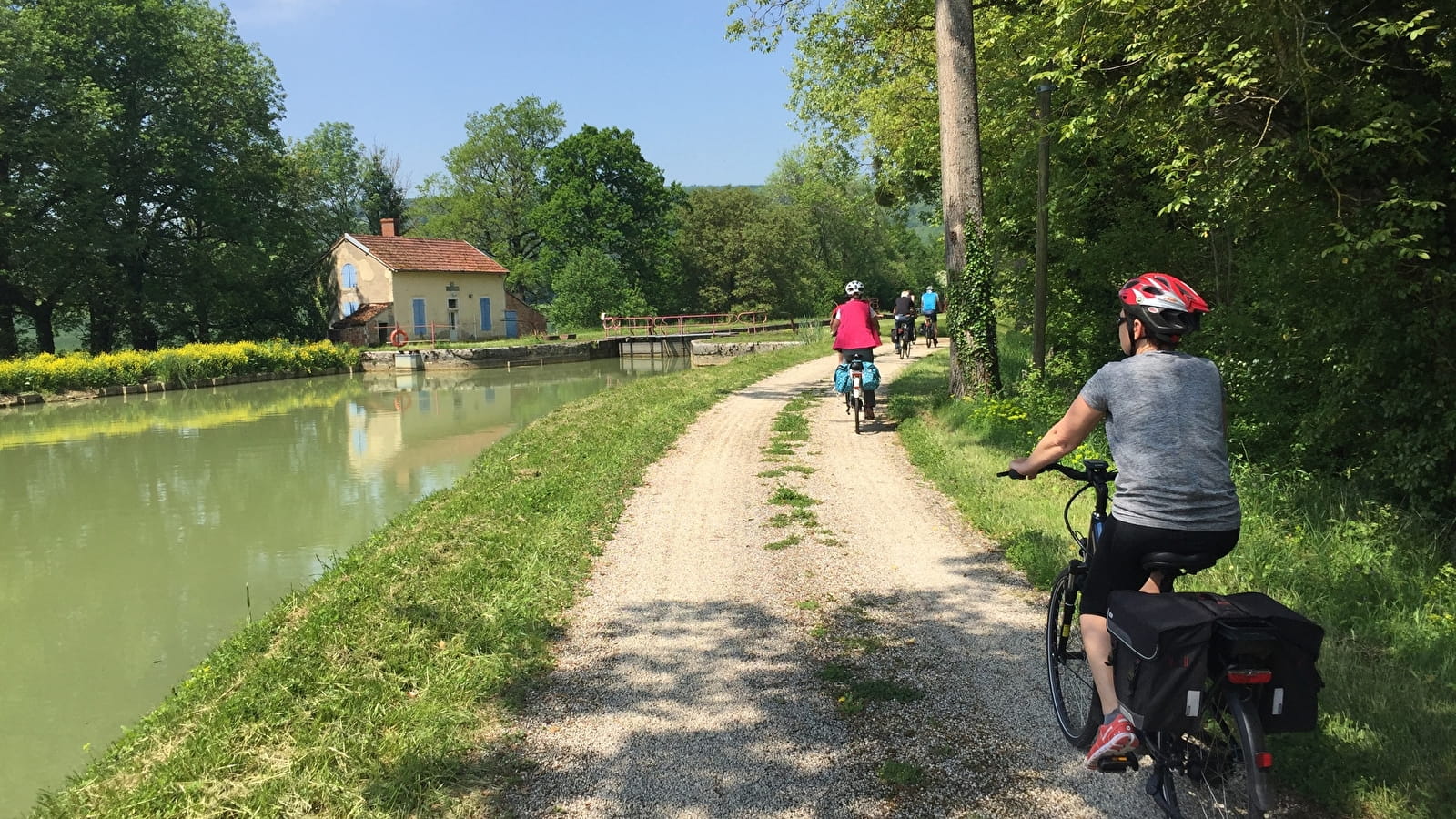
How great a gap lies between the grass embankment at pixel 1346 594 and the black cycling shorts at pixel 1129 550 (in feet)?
3.03

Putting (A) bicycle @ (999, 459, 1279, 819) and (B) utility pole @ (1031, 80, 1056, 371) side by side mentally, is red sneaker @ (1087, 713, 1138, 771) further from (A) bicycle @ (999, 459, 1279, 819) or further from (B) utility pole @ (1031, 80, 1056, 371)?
(B) utility pole @ (1031, 80, 1056, 371)

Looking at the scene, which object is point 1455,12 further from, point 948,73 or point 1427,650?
point 948,73

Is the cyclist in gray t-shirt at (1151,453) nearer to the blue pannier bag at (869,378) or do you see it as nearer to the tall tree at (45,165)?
the blue pannier bag at (869,378)

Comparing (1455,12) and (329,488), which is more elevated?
(1455,12)

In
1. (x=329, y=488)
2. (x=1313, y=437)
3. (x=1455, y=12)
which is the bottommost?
(x=329, y=488)

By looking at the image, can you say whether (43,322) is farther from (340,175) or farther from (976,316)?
(976,316)

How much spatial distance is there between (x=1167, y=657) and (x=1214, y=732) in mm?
357

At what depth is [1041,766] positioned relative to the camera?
3.24 metres

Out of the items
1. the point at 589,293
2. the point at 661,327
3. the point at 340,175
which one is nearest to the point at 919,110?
the point at 661,327

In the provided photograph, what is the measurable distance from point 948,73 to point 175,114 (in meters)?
40.9

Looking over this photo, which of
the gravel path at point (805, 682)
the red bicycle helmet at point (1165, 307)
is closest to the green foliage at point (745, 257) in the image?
the gravel path at point (805, 682)

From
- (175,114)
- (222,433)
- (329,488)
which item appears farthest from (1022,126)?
(175,114)

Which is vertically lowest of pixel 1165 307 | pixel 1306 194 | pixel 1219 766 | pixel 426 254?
pixel 1219 766

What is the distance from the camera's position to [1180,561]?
2.72 metres
